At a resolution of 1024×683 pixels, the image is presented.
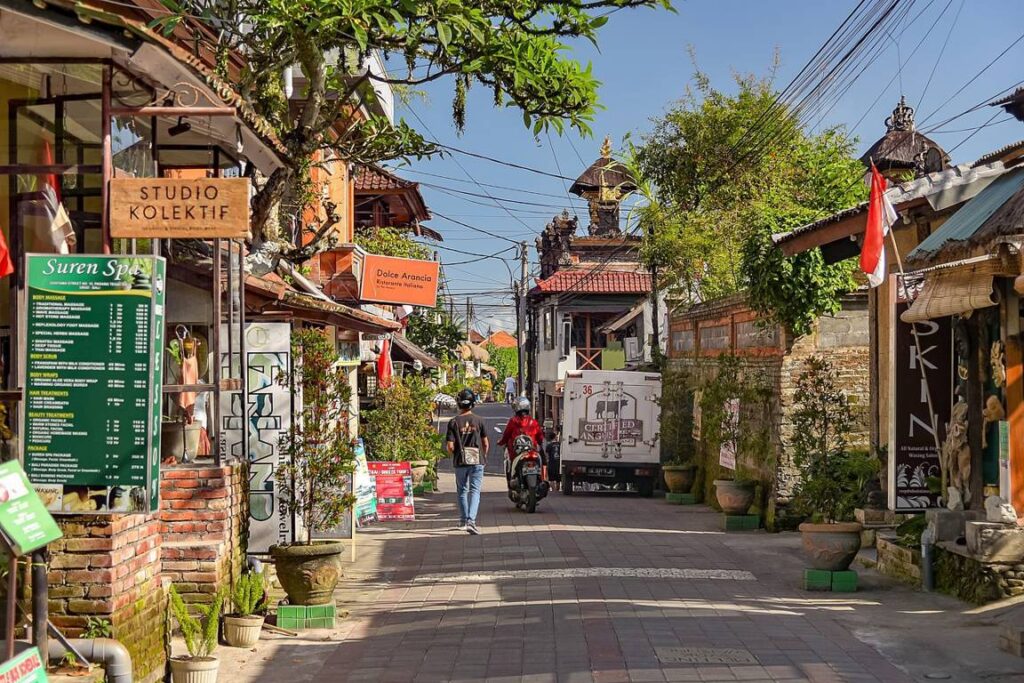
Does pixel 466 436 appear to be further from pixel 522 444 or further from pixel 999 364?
pixel 999 364

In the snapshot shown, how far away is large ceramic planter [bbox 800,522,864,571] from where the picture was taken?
13.2 metres

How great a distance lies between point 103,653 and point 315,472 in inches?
175

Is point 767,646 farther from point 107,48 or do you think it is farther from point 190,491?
point 107,48

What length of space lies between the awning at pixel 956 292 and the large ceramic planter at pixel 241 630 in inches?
274

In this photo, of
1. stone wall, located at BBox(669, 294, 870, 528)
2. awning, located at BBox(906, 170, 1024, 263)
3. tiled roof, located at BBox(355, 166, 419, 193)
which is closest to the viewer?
awning, located at BBox(906, 170, 1024, 263)

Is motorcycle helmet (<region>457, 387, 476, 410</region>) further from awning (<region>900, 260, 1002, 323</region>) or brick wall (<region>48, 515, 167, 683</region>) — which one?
brick wall (<region>48, 515, 167, 683</region>)

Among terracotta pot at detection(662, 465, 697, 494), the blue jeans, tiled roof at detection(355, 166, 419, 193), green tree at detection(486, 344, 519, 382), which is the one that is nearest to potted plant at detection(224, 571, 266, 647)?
the blue jeans

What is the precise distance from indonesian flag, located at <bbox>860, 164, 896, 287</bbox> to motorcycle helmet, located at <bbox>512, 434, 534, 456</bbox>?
948 centimetres

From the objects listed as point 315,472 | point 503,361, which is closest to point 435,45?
point 315,472

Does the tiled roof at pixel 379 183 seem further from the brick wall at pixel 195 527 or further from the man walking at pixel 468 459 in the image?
the brick wall at pixel 195 527

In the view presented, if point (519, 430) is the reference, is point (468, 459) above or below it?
below

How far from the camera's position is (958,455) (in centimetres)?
1288

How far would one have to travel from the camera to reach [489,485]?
3219 centimetres

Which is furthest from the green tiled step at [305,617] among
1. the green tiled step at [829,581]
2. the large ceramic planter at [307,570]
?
the green tiled step at [829,581]
